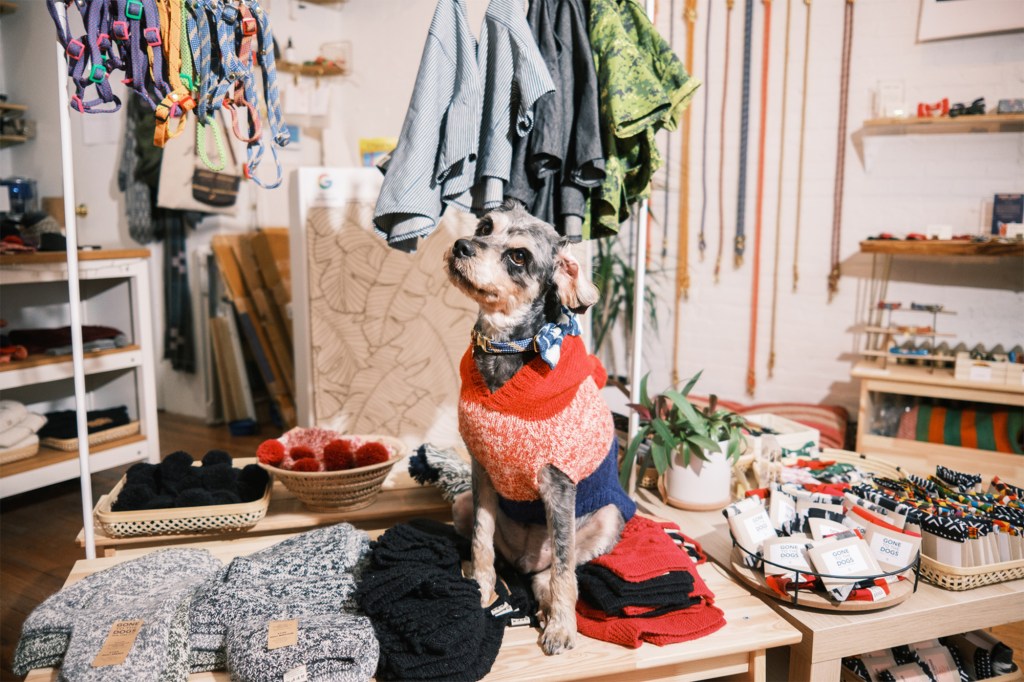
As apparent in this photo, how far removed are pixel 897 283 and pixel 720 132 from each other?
4.08ft

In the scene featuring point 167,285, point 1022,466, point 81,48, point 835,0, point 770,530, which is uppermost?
point 835,0

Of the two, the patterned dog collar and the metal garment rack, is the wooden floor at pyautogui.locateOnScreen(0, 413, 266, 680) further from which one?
the patterned dog collar

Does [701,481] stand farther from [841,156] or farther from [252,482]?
[841,156]

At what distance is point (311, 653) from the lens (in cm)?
129

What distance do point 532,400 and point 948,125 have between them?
3.05 metres

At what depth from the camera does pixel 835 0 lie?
11.5 ft

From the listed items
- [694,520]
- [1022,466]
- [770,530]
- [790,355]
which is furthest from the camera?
[790,355]

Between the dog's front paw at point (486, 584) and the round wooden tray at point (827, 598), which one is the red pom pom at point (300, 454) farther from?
the round wooden tray at point (827, 598)

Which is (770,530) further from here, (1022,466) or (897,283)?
(897,283)

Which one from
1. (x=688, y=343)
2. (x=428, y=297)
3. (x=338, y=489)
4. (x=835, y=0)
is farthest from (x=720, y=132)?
(x=338, y=489)

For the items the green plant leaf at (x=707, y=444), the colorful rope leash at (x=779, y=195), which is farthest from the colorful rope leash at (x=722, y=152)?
the green plant leaf at (x=707, y=444)

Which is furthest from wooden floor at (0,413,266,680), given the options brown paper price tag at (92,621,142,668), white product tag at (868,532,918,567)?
white product tag at (868,532,918,567)

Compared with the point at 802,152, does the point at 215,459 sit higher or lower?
lower

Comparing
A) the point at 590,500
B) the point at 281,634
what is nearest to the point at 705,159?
the point at 590,500
